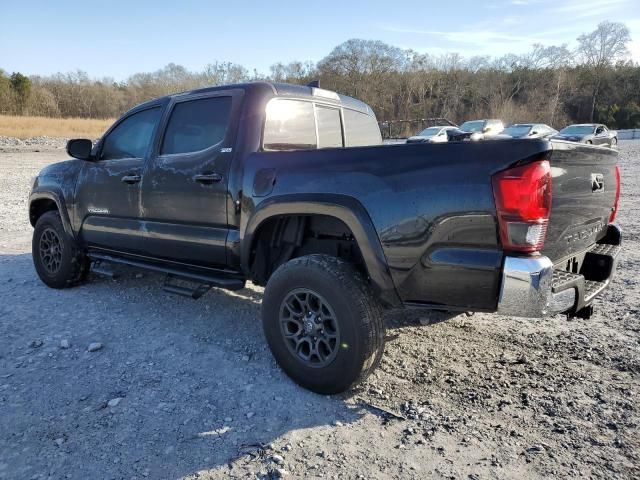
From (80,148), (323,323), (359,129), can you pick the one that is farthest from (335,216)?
(80,148)

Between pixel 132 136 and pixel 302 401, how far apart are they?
120 inches

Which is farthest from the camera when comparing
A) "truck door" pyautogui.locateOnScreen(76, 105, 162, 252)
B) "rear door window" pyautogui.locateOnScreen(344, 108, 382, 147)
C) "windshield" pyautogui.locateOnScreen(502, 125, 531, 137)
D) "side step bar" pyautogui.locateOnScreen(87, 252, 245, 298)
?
"windshield" pyautogui.locateOnScreen(502, 125, 531, 137)

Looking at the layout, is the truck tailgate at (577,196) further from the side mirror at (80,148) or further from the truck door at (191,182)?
the side mirror at (80,148)

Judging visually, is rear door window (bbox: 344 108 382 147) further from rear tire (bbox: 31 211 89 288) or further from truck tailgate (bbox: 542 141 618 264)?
rear tire (bbox: 31 211 89 288)

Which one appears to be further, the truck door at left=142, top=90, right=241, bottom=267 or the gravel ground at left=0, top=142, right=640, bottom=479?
the truck door at left=142, top=90, right=241, bottom=267

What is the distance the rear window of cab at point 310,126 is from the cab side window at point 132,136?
4.09 feet

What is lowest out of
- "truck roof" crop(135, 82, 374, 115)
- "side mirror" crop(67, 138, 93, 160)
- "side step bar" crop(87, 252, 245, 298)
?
"side step bar" crop(87, 252, 245, 298)

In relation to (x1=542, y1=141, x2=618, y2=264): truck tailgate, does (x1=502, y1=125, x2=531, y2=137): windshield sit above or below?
above

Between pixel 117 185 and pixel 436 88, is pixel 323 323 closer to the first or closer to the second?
pixel 117 185

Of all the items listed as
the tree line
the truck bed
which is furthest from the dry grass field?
the truck bed

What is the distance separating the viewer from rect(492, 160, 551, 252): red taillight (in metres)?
2.29

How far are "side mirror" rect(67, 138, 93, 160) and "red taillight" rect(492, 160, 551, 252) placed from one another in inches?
155

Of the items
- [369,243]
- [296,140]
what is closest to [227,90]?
[296,140]

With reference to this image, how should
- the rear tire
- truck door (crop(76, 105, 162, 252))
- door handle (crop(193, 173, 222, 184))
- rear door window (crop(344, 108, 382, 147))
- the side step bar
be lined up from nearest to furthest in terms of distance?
door handle (crop(193, 173, 222, 184)) < the side step bar < truck door (crop(76, 105, 162, 252)) < rear door window (crop(344, 108, 382, 147)) < the rear tire
